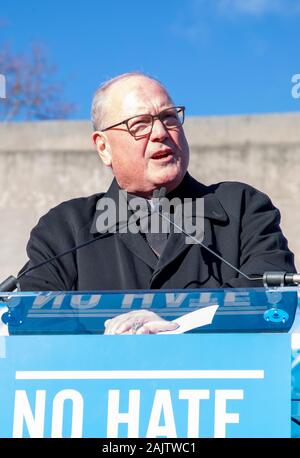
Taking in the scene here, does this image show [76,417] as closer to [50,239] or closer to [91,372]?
[91,372]

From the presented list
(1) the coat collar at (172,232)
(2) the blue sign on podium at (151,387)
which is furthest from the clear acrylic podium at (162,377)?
(1) the coat collar at (172,232)

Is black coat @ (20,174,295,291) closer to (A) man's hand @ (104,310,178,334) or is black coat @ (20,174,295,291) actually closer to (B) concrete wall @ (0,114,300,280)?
(A) man's hand @ (104,310,178,334)

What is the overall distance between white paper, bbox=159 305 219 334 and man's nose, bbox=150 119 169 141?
1.07 meters

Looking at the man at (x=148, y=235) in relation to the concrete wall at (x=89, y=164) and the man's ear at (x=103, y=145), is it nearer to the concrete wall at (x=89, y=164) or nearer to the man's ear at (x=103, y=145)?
the man's ear at (x=103, y=145)

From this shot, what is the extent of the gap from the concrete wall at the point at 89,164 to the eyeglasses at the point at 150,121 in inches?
193

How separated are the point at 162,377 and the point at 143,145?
4.03 feet

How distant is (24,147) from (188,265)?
5.75 metres

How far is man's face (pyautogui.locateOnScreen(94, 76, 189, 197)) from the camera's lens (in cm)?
272

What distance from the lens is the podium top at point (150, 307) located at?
1.67 meters

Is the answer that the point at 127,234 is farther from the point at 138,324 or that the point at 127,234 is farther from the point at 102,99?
the point at 138,324

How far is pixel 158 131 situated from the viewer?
8.82 feet

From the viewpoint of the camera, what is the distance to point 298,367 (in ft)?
5.16

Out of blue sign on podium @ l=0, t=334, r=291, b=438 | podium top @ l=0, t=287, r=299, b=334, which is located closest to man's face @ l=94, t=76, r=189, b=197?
podium top @ l=0, t=287, r=299, b=334
